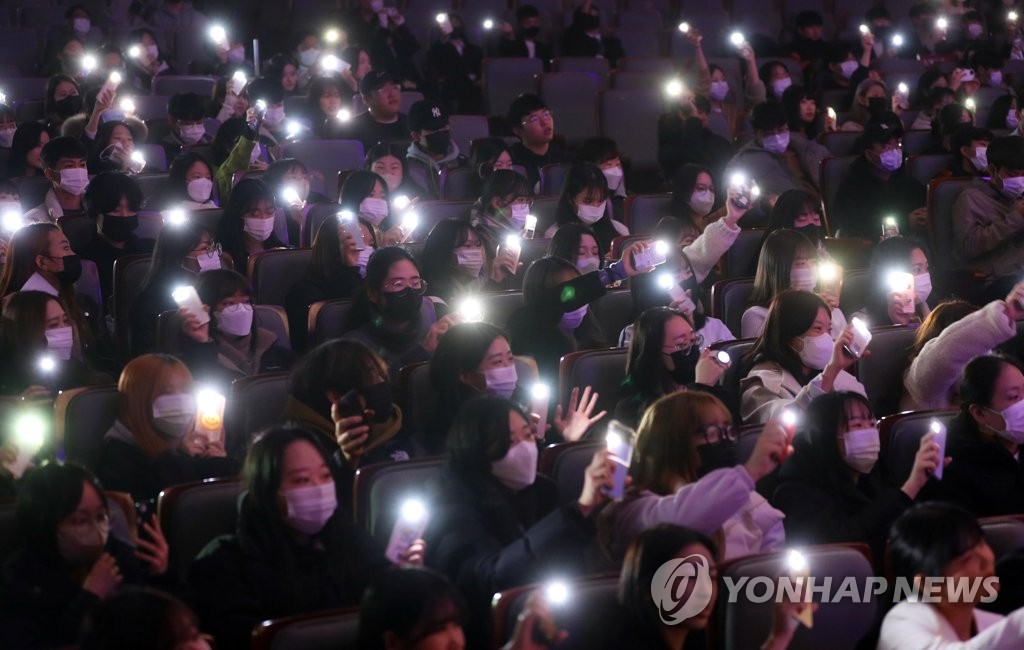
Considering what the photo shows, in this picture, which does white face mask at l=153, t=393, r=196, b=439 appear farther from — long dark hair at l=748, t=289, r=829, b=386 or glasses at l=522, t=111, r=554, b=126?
glasses at l=522, t=111, r=554, b=126

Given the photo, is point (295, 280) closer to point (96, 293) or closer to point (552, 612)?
point (96, 293)

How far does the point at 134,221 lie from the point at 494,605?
10.2 feet

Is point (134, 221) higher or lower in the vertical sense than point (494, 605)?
higher

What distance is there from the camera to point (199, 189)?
19.0 feet

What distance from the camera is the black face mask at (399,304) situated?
14.0ft

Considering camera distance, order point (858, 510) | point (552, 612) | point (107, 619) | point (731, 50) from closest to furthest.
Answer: point (107, 619) < point (552, 612) < point (858, 510) < point (731, 50)

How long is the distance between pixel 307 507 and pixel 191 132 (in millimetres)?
4348

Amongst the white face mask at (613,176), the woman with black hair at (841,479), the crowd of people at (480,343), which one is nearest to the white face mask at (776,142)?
the crowd of people at (480,343)

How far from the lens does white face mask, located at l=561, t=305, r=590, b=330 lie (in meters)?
4.48

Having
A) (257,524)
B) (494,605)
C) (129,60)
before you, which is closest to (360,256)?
(257,524)

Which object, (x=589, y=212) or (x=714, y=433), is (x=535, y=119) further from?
(x=714, y=433)

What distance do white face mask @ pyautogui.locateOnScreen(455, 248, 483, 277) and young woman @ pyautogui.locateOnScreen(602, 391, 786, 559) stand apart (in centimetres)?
170

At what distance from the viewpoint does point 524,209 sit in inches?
214

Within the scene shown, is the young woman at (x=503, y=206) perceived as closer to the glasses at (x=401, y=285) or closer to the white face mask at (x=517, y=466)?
the glasses at (x=401, y=285)
